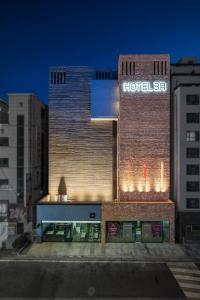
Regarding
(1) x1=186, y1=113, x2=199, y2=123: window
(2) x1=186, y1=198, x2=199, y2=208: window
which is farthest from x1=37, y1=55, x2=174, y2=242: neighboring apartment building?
(1) x1=186, y1=113, x2=199, y2=123: window

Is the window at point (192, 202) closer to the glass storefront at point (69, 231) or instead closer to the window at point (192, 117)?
the window at point (192, 117)

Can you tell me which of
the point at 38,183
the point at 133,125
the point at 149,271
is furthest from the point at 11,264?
the point at 133,125

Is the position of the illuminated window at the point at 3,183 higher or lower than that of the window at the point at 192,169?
lower

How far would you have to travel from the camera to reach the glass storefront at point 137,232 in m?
42.4

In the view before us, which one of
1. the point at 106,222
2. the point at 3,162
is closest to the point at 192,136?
the point at 106,222

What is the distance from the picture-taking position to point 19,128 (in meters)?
45.4

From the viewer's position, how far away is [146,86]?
43875 millimetres

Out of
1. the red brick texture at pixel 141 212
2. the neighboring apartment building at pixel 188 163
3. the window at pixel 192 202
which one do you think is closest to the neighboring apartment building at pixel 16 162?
the red brick texture at pixel 141 212

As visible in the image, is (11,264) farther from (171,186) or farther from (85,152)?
(171,186)

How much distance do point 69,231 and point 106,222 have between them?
192 inches

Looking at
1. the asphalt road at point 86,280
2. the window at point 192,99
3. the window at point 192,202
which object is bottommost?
the asphalt road at point 86,280

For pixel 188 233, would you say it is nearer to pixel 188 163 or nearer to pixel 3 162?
pixel 188 163

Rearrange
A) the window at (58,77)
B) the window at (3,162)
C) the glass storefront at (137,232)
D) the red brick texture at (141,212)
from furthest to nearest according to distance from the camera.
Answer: the window at (58,77) → the window at (3,162) → the glass storefront at (137,232) → the red brick texture at (141,212)

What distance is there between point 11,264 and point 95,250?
32.2ft
